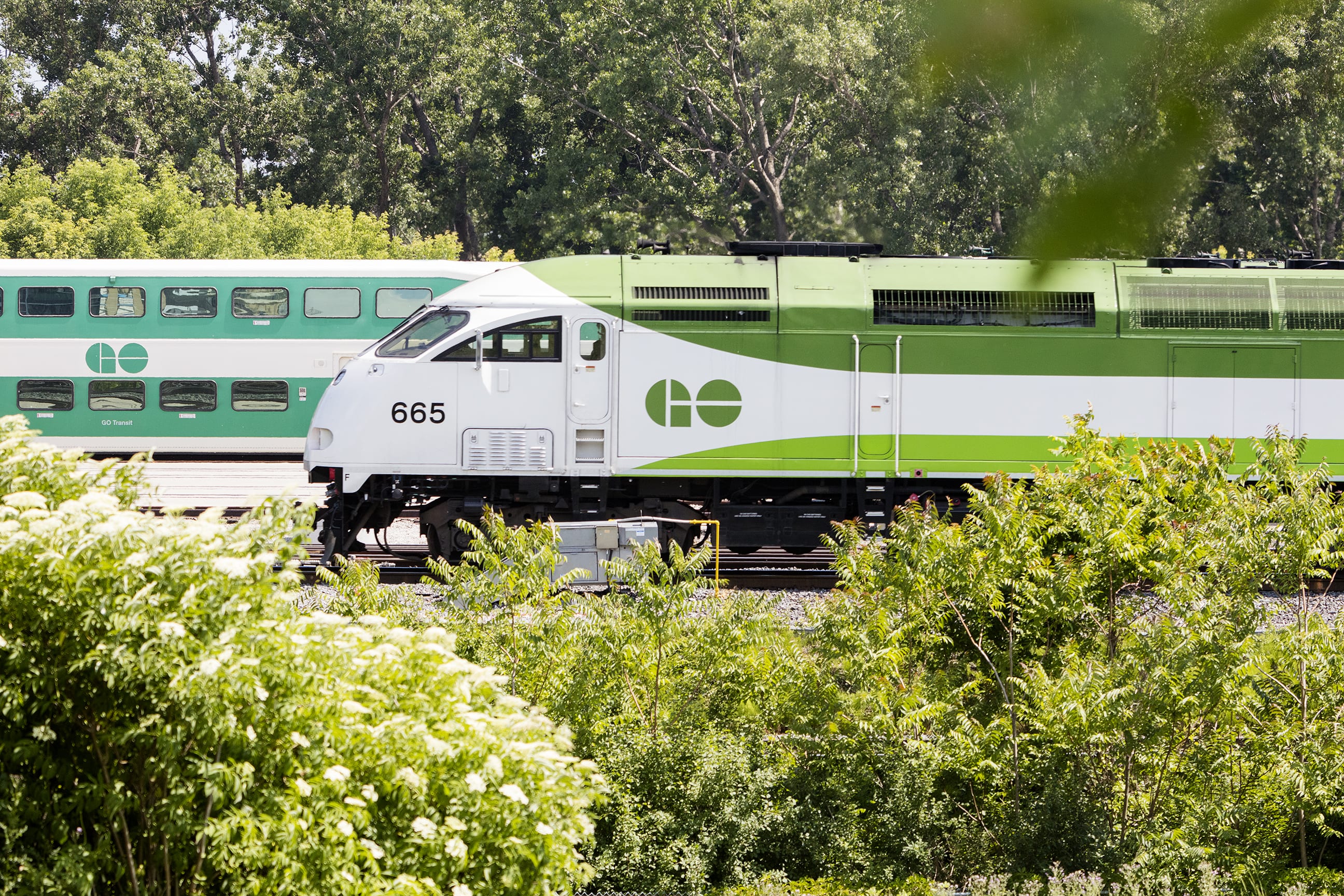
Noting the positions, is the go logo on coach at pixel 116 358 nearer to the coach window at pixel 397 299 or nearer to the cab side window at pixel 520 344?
the coach window at pixel 397 299

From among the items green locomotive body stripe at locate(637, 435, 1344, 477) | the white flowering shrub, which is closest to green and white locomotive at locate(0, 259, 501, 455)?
green locomotive body stripe at locate(637, 435, 1344, 477)

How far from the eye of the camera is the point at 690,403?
13.7 meters

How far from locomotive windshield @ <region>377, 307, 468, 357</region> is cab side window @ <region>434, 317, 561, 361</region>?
23cm

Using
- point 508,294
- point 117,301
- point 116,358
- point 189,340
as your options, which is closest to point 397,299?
point 189,340

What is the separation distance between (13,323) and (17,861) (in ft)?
63.2

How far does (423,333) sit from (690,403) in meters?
3.06

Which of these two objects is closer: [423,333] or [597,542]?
[597,542]

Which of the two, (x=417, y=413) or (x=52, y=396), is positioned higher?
(x=52, y=396)

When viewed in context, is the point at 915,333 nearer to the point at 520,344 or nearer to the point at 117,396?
the point at 520,344

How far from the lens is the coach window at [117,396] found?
2064 centimetres

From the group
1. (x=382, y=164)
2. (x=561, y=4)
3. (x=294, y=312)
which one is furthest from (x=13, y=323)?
(x=382, y=164)

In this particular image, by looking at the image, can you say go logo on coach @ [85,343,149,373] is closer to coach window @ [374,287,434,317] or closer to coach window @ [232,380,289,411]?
coach window @ [232,380,289,411]

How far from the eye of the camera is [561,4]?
32406mm

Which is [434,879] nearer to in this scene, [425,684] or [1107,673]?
[425,684]
